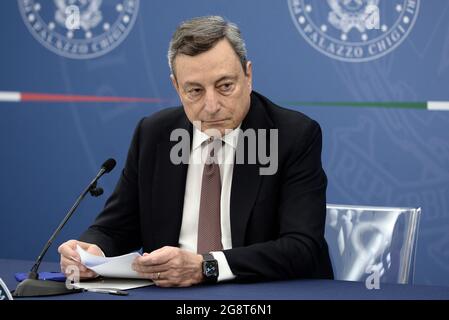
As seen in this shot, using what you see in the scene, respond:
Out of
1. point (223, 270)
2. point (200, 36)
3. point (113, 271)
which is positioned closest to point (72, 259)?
point (113, 271)

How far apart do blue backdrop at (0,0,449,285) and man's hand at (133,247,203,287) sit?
1866 millimetres

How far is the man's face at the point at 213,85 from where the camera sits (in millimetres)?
2732

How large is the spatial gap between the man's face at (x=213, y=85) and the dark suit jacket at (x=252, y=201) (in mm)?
137

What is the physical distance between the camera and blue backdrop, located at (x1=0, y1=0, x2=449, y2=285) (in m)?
3.98

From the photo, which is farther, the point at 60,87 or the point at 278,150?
the point at 60,87

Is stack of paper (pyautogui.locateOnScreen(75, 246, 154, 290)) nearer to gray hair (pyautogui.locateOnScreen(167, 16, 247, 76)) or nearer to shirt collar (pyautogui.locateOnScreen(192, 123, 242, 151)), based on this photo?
shirt collar (pyautogui.locateOnScreen(192, 123, 242, 151))

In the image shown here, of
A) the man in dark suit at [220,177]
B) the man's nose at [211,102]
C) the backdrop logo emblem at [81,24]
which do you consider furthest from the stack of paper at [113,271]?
the backdrop logo emblem at [81,24]

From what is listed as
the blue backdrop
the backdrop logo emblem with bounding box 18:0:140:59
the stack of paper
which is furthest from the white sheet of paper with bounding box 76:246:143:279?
the backdrop logo emblem with bounding box 18:0:140:59

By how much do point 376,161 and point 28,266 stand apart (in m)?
1.95

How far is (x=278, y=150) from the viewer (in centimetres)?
285

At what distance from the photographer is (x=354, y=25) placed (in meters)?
4.04

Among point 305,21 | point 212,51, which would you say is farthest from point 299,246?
point 305,21

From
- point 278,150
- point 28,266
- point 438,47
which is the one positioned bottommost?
point 28,266

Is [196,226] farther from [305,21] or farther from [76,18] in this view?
[76,18]
